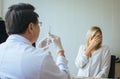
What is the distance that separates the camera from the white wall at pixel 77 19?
305 cm

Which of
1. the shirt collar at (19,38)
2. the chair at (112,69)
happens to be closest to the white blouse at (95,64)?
the chair at (112,69)

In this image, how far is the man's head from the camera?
101 centimetres

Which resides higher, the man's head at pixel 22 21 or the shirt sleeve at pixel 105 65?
the man's head at pixel 22 21

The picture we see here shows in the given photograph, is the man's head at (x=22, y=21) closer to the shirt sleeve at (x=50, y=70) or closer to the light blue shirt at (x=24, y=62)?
the light blue shirt at (x=24, y=62)

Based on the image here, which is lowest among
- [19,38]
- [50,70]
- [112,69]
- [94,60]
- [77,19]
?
[112,69]

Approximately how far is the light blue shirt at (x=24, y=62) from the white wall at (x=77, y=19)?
7.08 feet

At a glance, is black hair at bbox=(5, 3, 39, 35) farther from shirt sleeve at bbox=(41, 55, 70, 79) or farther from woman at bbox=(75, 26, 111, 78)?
woman at bbox=(75, 26, 111, 78)

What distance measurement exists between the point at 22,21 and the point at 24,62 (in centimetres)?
19

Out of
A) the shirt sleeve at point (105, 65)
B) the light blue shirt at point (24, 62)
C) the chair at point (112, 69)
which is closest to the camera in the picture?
the light blue shirt at point (24, 62)

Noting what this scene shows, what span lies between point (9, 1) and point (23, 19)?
267 centimetres

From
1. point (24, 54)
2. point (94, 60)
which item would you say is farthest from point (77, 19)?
point (24, 54)

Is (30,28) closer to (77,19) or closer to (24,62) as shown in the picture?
(24,62)

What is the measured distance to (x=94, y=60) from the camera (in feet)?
7.99

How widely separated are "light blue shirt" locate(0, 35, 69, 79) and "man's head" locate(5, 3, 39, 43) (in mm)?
38
